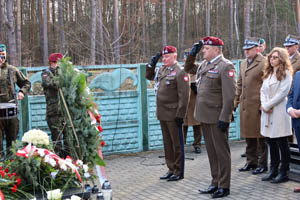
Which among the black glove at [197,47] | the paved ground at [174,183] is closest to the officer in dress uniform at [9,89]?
the paved ground at [174,183]

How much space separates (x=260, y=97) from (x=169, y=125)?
1.46 metres

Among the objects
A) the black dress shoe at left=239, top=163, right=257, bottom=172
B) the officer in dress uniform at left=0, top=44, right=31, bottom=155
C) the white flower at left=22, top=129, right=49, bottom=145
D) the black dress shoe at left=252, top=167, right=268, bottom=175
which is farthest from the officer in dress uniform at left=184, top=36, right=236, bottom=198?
the officer in dress uniform at left=0, top=44, right=31, bottom=155

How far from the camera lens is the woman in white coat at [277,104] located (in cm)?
626

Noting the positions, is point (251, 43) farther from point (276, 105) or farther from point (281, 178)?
→ point (281, 178)

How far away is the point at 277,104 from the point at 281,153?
0.71 meters

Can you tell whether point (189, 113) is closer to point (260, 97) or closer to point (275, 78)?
point (260, 97)

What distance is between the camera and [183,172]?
6.92 metres

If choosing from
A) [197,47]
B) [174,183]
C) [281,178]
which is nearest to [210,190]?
[174,183]

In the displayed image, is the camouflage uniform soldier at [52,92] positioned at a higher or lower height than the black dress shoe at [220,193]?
higher

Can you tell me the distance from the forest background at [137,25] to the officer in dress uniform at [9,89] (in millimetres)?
9745

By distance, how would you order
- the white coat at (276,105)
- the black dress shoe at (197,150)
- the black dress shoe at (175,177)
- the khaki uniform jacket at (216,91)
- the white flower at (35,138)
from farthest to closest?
the black dress shoe at (197,150)
the black dress shoe at (175,177)
the white coat at (276,105)
the khaki uniform jacket at (216,91)
the white flower at (35,138)

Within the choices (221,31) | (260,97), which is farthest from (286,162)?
(221,31)

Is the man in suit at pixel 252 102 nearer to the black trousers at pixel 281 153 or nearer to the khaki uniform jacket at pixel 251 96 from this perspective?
the khaki uniform jacket at pixel 251 96

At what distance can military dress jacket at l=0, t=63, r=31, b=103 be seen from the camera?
7195 mm
